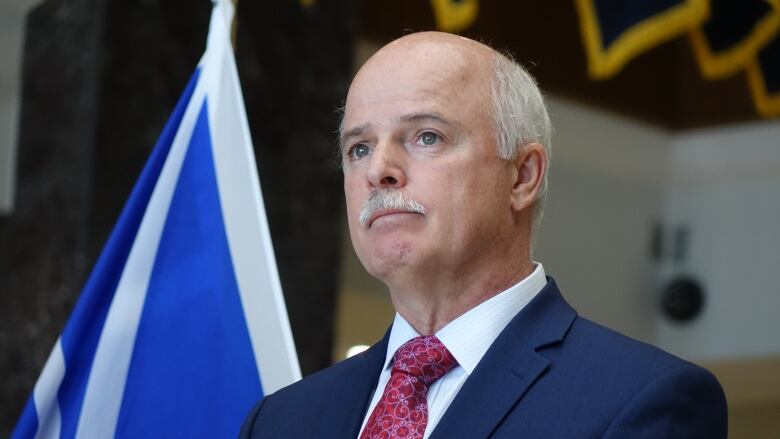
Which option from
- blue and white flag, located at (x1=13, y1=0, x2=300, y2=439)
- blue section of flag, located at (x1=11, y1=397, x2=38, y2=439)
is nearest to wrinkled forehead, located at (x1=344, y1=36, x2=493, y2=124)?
blue and white flag, located at (x1=13, y1=0, x2=300, y2=439)

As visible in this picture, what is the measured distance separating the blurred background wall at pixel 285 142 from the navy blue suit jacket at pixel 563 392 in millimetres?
2065

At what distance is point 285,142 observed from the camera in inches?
177

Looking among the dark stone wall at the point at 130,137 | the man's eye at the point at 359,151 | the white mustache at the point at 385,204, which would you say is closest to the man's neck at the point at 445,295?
the white mustache at the point at 385,204

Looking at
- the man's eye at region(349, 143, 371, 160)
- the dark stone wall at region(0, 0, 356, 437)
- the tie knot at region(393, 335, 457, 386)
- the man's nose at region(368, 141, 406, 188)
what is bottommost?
the tie knot at region(393, 335, 457, 386)

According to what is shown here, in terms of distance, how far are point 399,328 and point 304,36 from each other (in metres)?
2.59

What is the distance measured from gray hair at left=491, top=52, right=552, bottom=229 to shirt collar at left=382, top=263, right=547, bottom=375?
0.17 m

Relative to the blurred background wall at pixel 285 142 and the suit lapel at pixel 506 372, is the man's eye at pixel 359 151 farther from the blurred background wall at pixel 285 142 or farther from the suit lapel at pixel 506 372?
the blurred background wall at pixel 285 142

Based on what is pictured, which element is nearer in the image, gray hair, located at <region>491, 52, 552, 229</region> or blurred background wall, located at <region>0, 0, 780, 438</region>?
gray hair, located at <region>491, 52, 552, 229</region>

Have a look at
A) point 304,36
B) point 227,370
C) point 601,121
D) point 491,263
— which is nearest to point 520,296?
point 491,263

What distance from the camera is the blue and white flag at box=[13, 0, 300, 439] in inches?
107

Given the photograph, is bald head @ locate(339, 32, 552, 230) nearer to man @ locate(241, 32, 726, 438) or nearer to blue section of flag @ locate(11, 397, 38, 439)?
man @ locate(241, 32, 726, 438)

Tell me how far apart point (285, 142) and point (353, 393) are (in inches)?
94.7

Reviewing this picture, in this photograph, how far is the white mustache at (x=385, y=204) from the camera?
2.02 metres

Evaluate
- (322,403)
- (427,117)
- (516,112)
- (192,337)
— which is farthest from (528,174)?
(192,337)
